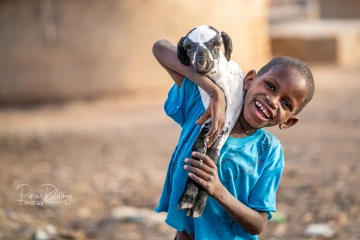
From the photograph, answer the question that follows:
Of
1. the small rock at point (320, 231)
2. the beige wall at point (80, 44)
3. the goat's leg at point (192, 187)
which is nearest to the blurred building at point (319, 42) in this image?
the beige wall at point (80, 44)

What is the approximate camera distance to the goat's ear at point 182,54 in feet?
5.86

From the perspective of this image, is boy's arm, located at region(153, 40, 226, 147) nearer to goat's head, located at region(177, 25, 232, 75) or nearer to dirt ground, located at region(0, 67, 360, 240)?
goat's head, located at region(177, 25, 232, 75)

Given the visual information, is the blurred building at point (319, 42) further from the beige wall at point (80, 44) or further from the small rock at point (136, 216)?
the small rock at point (136, 216)

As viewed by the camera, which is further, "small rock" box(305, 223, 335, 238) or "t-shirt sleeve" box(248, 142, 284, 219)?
"small rock" box(305, 223, 335, 238)

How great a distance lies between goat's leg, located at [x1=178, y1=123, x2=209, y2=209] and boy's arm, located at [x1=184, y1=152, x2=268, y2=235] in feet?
0.11

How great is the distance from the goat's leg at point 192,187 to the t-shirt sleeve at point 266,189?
239 mm

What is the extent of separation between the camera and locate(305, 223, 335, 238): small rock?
3570 mm

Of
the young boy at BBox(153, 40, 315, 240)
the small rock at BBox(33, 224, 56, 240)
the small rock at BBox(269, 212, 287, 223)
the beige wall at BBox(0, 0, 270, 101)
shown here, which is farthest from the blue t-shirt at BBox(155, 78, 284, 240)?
the beige wall at BBox(0, 0, 270, 101)

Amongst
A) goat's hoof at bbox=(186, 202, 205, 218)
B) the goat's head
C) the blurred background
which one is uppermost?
the blurred background

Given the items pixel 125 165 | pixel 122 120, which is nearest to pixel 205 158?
pixel 125 165

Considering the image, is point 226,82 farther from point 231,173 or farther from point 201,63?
point 231,173

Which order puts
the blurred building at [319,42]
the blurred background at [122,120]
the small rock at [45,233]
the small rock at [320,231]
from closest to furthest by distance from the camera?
the small rock at [45,233]
the small rock at [320,231]
the blurred background at [122,120]
the blurred building at [319,42]

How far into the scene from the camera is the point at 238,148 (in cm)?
185

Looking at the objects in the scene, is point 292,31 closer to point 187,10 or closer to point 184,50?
point 187,10
